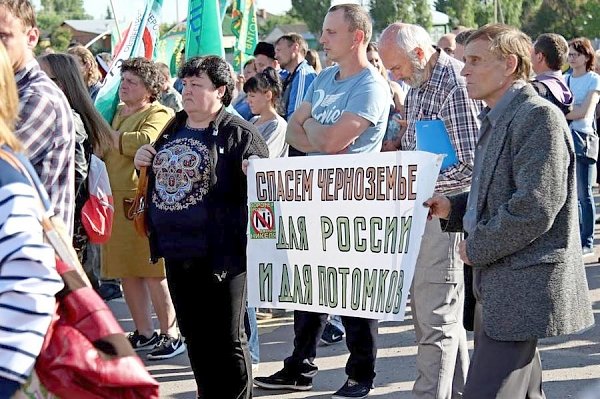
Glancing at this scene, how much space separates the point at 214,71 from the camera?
531 cm

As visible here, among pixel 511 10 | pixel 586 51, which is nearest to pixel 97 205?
pixel 586 51

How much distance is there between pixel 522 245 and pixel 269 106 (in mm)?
3369

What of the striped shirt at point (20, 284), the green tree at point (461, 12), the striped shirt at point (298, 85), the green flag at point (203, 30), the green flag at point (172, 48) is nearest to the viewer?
the striped shirt at point (20, 284)

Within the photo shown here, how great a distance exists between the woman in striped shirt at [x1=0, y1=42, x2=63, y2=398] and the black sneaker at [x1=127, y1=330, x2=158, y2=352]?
483 centimetres

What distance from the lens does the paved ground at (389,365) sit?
6.04 m

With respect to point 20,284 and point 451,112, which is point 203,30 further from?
point 20,284

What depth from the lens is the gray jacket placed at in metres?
3.77

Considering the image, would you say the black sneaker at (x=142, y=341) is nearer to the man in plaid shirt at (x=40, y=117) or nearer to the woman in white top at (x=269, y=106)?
the woman in white top at (x=269, y=106)

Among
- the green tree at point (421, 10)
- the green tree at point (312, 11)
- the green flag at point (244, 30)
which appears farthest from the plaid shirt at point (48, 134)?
the green tree at point (312, 11)

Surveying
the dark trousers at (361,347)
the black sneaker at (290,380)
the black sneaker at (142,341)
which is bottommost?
the black sneaker at (142,341)

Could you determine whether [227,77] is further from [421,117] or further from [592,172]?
[592,172]

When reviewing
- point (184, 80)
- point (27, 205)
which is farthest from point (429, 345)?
point (27, 205)

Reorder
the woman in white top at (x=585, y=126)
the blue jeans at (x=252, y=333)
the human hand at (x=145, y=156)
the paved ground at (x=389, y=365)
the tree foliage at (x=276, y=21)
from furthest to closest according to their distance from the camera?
1. the tree foliage at (x=276, y=21)
2. the woman in white top at (x=585, y=126)
3. the blue jeans at (x=252, y=333)
4. the paved ground at (x=389, y=365)
5. the human hand at (x=145, y=156)

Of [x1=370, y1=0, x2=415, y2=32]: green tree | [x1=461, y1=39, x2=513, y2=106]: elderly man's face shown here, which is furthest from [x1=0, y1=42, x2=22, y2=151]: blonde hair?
[x1=370, y1=0, x2=415, y2=32]: green tree
